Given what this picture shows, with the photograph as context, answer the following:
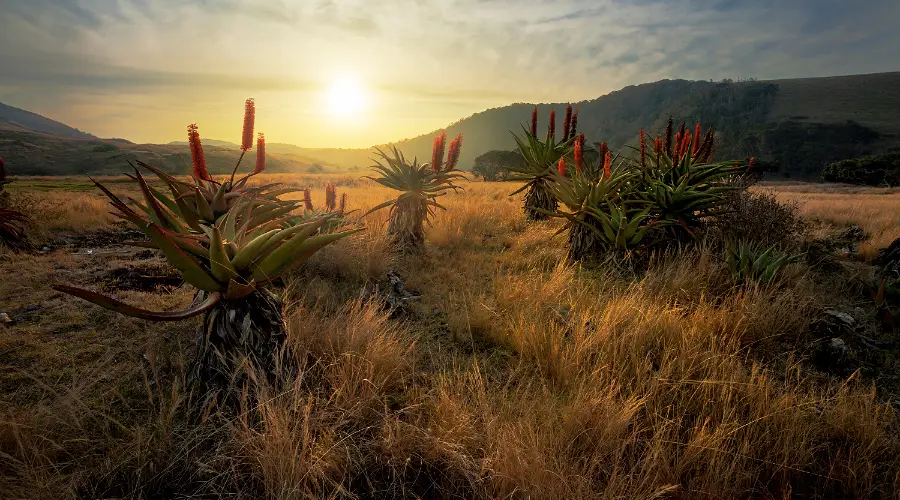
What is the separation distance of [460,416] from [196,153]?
8.18ft

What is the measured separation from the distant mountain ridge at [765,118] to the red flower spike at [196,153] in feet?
105

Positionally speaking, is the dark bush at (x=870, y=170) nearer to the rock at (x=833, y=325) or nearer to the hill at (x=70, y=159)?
the rock at (x=833, y=325)

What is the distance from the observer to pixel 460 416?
202 cm

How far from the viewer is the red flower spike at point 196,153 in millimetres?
2641

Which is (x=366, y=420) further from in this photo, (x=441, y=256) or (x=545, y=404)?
(x=441, y=256)

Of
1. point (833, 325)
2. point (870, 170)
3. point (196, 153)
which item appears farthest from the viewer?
point (870, 170)

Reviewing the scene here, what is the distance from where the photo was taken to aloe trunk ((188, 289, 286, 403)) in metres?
2.11

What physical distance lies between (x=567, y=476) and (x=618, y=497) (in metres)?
0.22

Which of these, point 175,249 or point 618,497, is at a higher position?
point 175,249

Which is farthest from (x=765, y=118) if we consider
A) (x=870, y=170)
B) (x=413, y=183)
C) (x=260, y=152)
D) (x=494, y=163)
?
(x=260, y=152)

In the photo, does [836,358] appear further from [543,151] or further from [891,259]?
[543,151]

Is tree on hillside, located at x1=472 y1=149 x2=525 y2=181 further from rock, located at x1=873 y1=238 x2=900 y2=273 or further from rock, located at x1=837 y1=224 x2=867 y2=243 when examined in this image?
rock, located at x1=873 y1=238 x2=900 y2=273

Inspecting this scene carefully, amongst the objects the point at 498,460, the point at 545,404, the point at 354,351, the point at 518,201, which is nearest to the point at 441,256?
the point at 354,351

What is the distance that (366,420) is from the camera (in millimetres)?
2209
